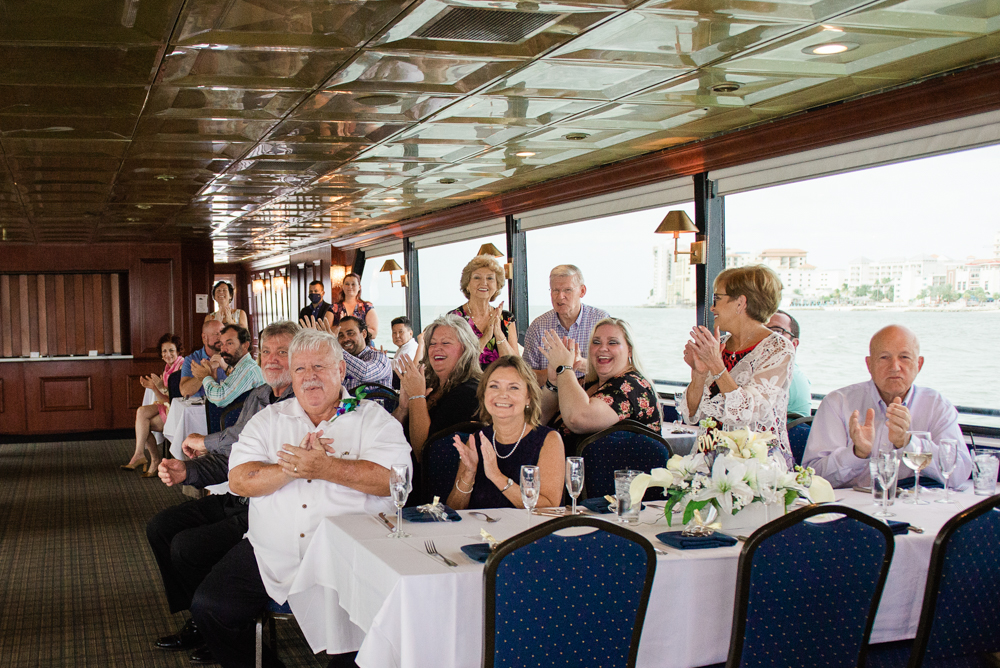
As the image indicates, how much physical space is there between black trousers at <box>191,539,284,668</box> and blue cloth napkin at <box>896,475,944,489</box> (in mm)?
2605

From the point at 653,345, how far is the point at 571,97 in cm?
1594

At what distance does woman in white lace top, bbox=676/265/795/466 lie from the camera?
135 inches

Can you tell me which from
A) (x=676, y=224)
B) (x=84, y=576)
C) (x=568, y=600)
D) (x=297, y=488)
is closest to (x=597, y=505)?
(x=568, y=600)

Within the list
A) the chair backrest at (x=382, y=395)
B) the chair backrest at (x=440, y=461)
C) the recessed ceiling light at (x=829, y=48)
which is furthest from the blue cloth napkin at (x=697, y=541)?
the chair backrest at (x=382, y=395)

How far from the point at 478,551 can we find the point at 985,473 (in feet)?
6.87

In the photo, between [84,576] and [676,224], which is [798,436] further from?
[84,576]

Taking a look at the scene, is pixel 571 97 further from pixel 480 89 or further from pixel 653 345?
pixel 653 345

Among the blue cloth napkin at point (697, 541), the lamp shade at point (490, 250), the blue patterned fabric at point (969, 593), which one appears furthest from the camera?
the lamp shade at point (490, 250)

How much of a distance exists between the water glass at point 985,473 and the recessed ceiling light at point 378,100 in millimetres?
3482

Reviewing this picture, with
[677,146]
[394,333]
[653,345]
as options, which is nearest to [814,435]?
[677,146]

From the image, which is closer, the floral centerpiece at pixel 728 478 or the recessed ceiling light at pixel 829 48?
the floral centerpiece at pixel 728 478

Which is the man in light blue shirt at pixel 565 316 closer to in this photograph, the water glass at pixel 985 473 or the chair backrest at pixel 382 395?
the chair backrest at pixel 382 395

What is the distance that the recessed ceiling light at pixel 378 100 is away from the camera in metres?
4.99

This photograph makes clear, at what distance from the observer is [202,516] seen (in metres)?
4.23
